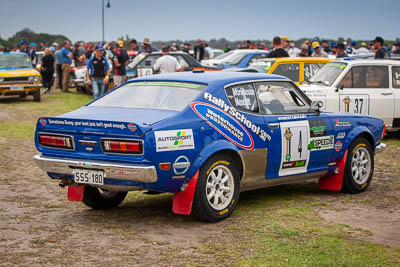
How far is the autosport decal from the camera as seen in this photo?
6.56 meters

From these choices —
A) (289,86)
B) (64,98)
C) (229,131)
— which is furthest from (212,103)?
(64,98)

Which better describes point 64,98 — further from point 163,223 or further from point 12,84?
point 163,223

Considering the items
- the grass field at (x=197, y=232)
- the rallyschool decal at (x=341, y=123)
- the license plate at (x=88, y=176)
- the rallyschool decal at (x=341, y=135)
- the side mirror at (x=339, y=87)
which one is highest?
the side mirror at (x=339, y=87)

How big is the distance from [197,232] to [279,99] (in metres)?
2.20

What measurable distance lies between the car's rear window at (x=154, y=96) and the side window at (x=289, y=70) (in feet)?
26.3

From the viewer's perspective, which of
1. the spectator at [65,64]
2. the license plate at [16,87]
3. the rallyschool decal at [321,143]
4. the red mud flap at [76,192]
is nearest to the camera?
the red mud flap at [76,192]

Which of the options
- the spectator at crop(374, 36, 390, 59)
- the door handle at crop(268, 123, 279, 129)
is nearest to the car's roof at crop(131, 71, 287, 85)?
the door handle at crop(268, 123, 279, 129)

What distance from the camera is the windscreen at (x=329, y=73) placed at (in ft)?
42.6

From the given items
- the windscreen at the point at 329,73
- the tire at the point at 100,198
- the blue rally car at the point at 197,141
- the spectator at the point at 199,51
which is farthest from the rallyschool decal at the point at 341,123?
the spectator at the point at 199,51

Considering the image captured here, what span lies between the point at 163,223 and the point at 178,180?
2.24ft

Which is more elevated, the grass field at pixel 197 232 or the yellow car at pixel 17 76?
the yellow car at pixel 17 76

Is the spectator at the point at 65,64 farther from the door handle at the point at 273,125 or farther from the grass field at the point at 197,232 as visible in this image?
the door handle at the point at 273,125

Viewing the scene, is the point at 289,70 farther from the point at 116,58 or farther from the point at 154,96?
the point at 154,96

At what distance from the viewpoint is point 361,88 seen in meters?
13.0
